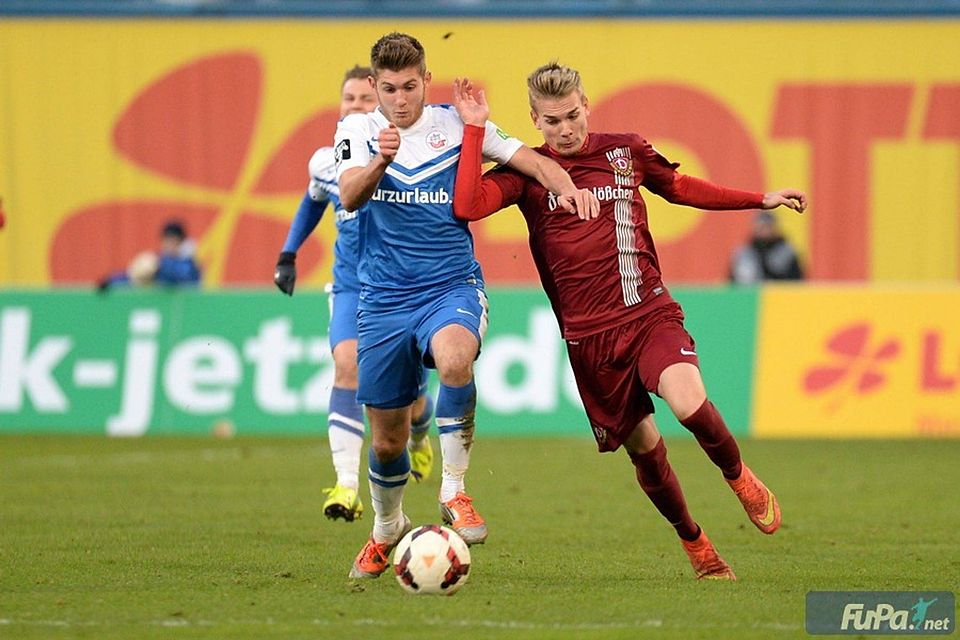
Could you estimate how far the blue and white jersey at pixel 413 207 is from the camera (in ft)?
27.9

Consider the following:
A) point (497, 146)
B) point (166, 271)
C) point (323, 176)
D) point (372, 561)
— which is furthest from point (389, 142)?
point (166, 271)

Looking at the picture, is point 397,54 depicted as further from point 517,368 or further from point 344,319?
point 517,368

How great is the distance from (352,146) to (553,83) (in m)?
0.99

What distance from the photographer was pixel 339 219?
10914mm

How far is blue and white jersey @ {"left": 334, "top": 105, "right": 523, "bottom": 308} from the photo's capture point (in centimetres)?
849

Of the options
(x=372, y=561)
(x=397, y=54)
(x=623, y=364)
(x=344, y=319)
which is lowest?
(x=372, y=561)

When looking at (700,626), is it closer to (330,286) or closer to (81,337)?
(330,286)

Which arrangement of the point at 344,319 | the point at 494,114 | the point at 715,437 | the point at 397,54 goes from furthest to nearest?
the point at 494,114
the point at 344,319
the point at 397,54
the point at 715,437

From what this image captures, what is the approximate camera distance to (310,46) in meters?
23.3

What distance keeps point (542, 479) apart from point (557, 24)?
10613 millimetres

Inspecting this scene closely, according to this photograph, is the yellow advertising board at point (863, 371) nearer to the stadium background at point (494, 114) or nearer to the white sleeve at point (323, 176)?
the stadium background at point (494, 114)

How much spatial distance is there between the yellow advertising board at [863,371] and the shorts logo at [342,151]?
9.35m

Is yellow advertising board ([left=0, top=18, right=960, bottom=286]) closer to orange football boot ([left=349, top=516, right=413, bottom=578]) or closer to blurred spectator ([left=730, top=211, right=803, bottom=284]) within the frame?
blurred spectator ([left=730, top=211, right=803, bottom=284])

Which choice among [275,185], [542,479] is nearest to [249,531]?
[542,479]
